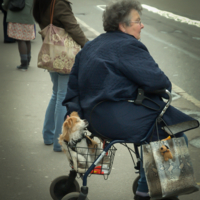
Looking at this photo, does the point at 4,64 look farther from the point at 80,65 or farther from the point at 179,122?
the point at 179,122

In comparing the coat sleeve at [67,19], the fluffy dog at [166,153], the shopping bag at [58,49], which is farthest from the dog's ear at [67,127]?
the coat sleeve at [67,19]

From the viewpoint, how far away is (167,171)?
2.73 m

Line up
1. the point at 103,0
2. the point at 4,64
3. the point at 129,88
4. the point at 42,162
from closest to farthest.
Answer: the point at 129,88
the point at 42,162
the point at 4,64
the point at 103,0

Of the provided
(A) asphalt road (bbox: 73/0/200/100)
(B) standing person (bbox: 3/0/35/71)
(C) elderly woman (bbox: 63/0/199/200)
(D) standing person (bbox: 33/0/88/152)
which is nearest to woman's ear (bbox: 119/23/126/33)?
(C) elderly woman (bbox: 63/0/199/200)

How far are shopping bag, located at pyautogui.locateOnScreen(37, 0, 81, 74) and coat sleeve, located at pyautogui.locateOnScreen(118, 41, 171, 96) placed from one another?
149 centimetres

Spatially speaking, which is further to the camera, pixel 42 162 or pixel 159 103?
pixel 42 162

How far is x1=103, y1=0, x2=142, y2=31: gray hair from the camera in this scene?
9.36 ft

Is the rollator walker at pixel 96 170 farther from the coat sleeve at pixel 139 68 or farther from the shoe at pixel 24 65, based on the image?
the shoe at pixel 24 65

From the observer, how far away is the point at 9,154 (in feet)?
14.4

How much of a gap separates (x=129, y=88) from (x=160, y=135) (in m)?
0.49

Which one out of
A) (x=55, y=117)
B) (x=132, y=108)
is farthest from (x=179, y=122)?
(x=55, y=117)

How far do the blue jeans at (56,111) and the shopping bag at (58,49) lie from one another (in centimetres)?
17

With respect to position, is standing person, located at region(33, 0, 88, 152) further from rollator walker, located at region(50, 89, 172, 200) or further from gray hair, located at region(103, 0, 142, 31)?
gray hair, located at region(103, 0, 142, 31)

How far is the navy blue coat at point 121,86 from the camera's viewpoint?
2.70 m
